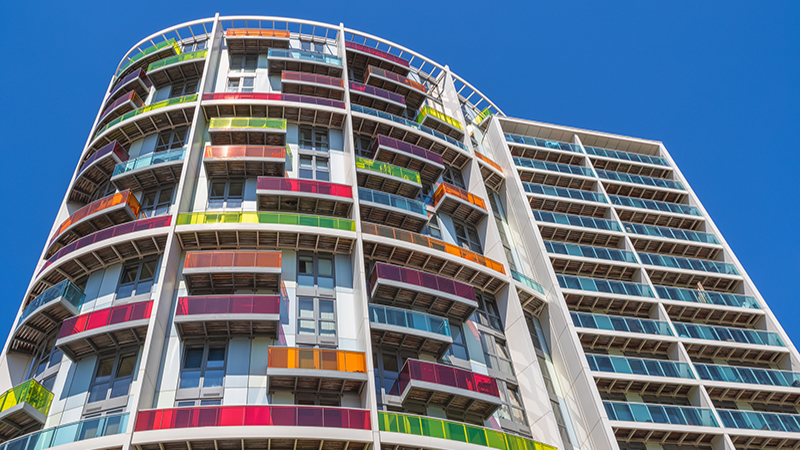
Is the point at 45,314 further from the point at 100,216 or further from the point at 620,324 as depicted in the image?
the point at 620,324

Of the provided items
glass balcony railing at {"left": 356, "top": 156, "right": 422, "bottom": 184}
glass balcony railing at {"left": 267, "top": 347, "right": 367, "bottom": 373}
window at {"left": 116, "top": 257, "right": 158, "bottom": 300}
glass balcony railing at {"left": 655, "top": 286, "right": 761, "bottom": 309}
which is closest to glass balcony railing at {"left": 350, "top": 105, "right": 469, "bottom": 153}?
glass balcony railing at {"left": 356, "top": 156, "right": 422, "bottom": 184}

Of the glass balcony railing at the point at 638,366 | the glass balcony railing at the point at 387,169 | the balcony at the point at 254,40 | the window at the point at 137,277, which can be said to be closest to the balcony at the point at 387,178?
the glass balcony railing at the point at 387,169

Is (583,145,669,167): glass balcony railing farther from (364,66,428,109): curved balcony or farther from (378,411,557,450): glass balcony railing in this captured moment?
(378,411,557,450): glass balcony railing

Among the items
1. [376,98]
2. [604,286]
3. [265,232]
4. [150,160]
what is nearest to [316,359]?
[265,232]

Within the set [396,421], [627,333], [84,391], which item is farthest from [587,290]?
[84,391]

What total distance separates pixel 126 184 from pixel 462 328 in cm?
2377

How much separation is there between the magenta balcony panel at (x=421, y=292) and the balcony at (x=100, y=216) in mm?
15334

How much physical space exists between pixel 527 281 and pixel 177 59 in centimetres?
3151

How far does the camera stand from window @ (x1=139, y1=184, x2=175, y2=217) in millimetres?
37338

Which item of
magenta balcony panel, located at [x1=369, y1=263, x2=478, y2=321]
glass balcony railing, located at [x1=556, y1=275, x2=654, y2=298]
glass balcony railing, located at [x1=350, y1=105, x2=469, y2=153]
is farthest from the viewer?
glass balcony railing, located at [x1=350, y1=105, x2=469, y2=153]

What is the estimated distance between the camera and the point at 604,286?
144 feet

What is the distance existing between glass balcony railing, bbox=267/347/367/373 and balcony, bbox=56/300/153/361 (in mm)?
6886

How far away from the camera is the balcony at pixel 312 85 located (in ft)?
144

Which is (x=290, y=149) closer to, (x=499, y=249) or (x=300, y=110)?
(x=300, y=110)
